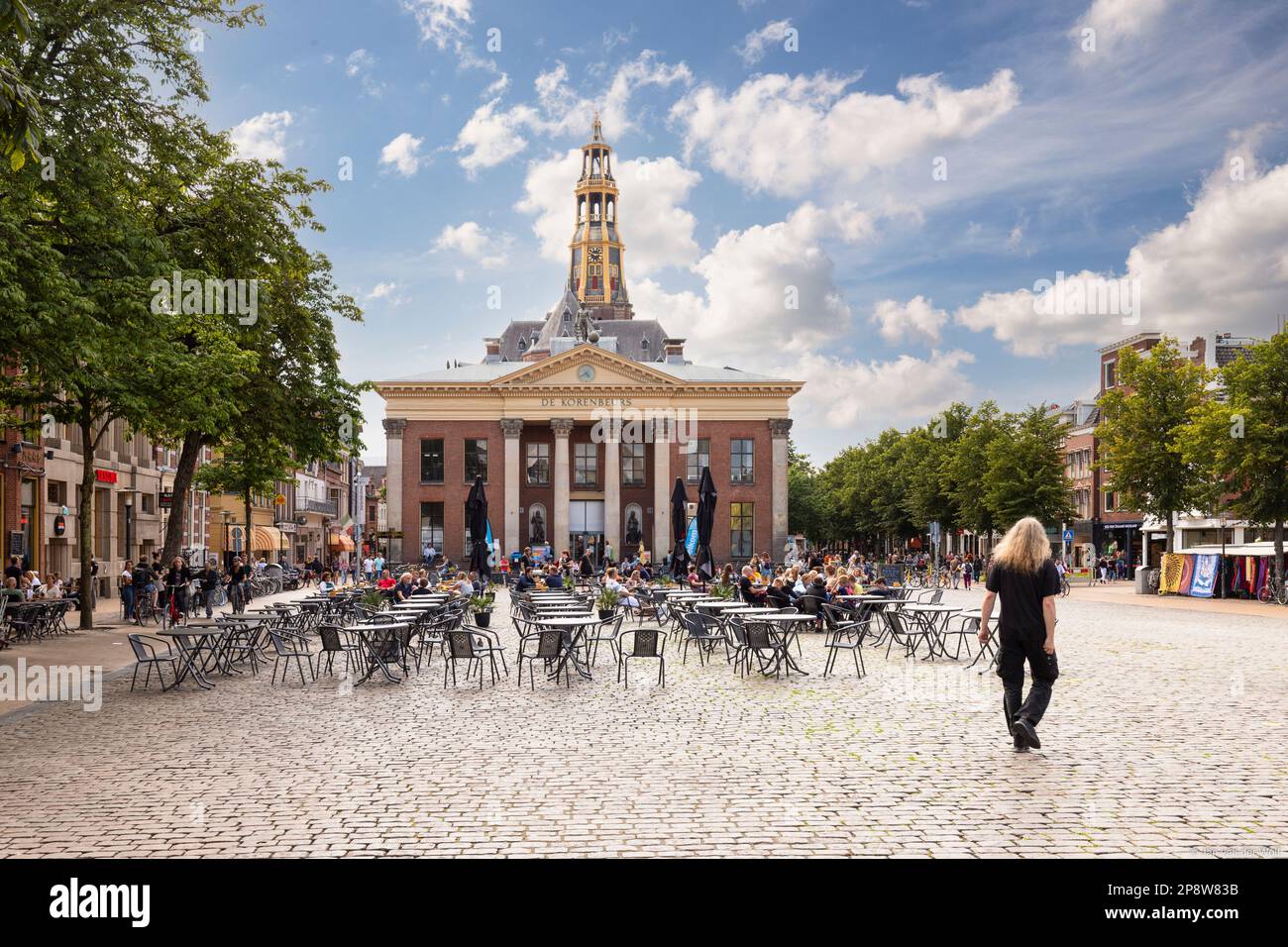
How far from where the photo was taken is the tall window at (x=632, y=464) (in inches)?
2648

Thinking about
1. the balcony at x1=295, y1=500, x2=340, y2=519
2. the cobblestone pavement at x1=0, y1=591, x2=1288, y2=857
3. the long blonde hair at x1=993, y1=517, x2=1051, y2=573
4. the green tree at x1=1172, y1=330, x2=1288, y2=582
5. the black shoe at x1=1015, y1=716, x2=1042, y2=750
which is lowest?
the cobblestone pavement at x1=0, y1=591, x2=1288, y2=857

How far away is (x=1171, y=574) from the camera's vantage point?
1662 inches

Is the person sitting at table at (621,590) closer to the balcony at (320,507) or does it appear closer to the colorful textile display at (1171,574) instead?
the colorful textile display at (1171,574)

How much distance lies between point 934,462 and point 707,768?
64.2 meters

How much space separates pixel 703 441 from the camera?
217ft

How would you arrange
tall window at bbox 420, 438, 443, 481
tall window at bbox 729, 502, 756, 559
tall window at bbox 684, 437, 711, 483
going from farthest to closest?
1. tall window at bbox 684, 437, 711, 483
2. tall window at bbox 729, 502, 756, 559
3. tall window at bbox 420, 438, 443, 481

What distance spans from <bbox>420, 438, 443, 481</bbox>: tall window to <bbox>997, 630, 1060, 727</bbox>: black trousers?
5781 centimetres

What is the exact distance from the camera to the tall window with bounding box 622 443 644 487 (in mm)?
67250

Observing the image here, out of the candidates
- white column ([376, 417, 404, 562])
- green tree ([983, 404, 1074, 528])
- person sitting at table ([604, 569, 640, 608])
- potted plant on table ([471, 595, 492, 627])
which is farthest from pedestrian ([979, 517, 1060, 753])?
white column ([376, 417, 404, 562])

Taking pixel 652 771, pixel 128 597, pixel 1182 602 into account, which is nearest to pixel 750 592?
pixel 652 771

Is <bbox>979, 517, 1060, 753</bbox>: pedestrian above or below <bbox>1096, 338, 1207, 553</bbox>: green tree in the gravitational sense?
below

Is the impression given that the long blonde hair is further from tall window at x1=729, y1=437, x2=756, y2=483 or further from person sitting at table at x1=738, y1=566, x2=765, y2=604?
tall window at x1=729, y1=437, x2=756, y2=483
